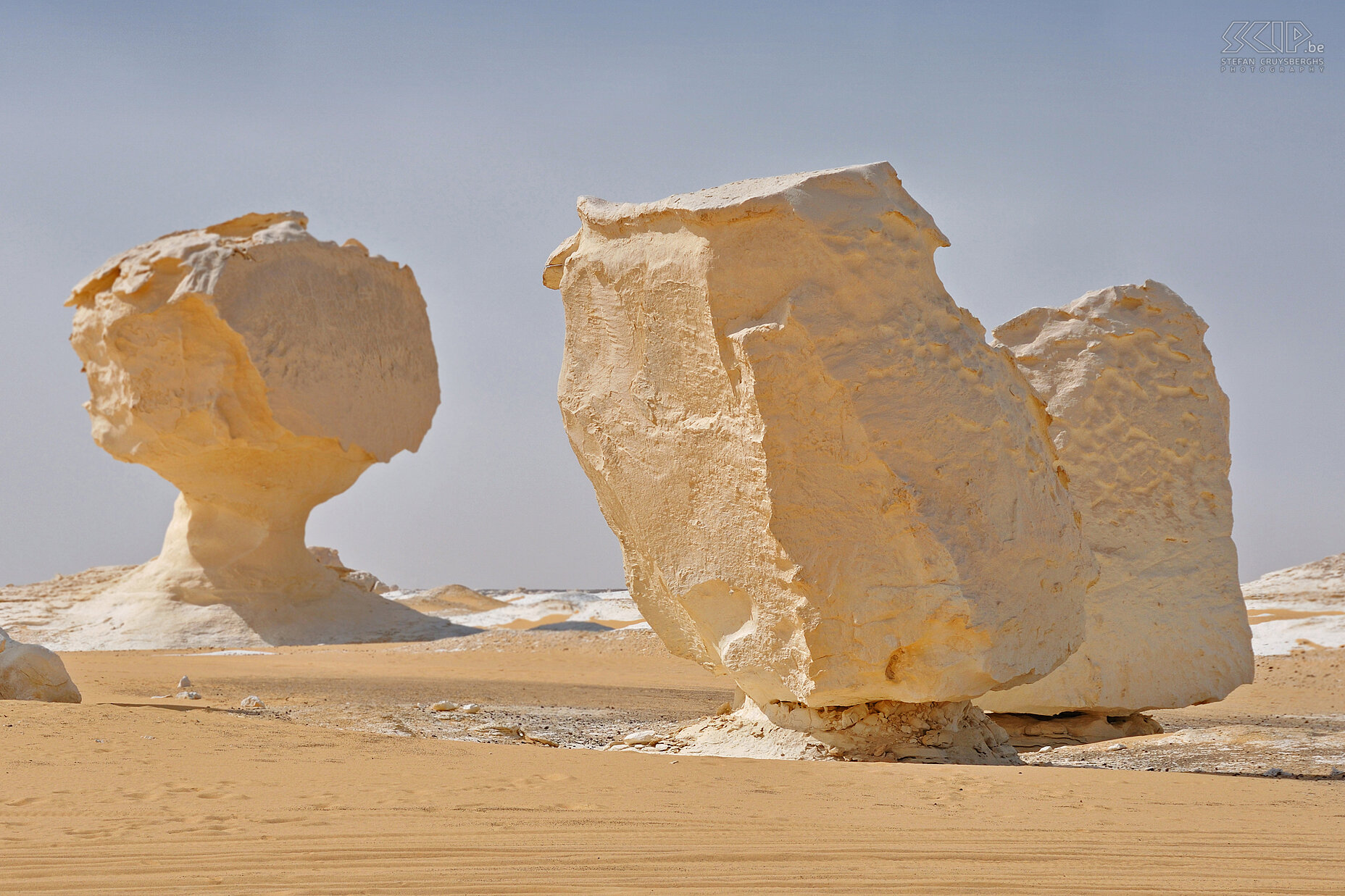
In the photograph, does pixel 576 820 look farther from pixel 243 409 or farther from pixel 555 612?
pixel 555 612

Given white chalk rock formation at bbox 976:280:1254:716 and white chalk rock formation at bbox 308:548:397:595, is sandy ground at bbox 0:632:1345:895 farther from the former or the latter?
white chalk rock formation at bbox 308:548:397:595

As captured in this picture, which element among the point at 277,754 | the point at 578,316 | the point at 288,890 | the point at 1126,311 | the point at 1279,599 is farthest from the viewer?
the point at 1279,599

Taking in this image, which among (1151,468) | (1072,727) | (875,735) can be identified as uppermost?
(1151,468)

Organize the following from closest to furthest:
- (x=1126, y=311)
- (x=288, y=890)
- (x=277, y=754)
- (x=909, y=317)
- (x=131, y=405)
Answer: (x=288, y=890) → (x=277, y=754) → (x=909, y=317) → (x=1126, y=311) → (x=131, y=405)

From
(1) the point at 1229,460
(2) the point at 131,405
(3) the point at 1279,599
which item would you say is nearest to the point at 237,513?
(2) the point at 131,405

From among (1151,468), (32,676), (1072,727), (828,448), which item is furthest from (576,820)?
(1151,468)

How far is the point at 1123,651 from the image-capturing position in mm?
8414

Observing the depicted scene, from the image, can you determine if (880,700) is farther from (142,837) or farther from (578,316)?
(142,837)

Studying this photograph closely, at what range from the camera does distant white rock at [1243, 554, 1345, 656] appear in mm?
17297

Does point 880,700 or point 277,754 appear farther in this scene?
point 880,700

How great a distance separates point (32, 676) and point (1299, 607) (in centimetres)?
2095

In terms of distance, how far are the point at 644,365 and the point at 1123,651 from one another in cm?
465

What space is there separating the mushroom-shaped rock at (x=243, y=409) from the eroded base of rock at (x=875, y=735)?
1239 cm

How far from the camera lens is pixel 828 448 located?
5566mm
